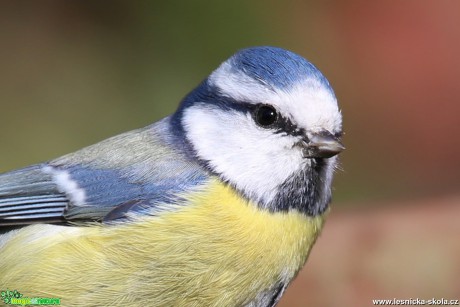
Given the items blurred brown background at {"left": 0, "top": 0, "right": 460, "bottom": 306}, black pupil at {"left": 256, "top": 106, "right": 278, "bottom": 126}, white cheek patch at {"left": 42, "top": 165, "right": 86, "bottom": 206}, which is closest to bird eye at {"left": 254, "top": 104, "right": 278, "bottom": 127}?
black pupil at {"left": 256, "top": 106, "right": 278, "bottom": 126}

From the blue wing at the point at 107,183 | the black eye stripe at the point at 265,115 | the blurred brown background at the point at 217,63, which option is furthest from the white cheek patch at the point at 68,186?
the blurred brown background at the point at 217,63

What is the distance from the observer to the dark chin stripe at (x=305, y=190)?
1309mm

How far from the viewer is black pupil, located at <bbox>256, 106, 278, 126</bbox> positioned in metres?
1.29

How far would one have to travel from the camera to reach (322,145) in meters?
1.25

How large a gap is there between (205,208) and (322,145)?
21cm

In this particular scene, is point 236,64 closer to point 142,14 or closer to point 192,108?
point 192,108

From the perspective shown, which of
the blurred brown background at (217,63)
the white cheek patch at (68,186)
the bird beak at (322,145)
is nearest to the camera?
the bird beak at (322,145)

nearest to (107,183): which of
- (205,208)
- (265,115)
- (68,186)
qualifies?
(68,186)

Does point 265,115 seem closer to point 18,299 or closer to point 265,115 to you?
point 265,115

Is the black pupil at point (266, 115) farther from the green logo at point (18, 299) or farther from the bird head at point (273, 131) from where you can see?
the green logo at point (18, 299)

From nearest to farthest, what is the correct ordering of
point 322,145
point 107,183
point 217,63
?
point 322,145 → point 107,183 → point 217,63

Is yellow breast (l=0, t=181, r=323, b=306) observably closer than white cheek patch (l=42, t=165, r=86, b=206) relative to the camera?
Yes

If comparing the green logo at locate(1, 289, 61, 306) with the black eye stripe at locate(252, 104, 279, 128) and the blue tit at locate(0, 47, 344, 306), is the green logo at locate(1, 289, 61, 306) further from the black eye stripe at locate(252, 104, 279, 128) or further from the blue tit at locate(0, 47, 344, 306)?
the black eye stripe at locate(252, 104, 279, 128)

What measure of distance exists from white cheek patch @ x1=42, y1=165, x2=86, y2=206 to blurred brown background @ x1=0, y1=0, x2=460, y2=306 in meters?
1.25
